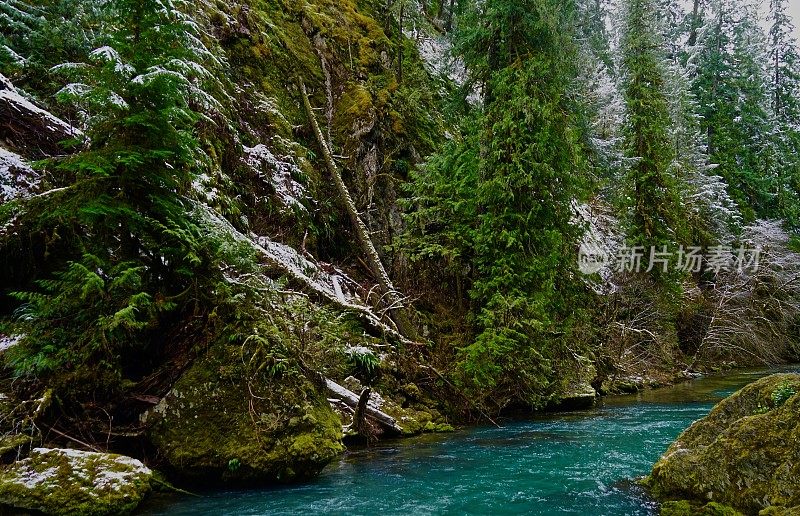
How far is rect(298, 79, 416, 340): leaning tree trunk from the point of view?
11.3 m

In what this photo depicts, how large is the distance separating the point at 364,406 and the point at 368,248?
467 centimetres

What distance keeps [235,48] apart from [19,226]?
886 centimetres

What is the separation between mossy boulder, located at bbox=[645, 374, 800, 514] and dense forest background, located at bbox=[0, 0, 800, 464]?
411cm

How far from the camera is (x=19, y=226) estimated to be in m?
6.19

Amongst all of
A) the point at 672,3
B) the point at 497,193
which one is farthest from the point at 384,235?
the point at 672,3

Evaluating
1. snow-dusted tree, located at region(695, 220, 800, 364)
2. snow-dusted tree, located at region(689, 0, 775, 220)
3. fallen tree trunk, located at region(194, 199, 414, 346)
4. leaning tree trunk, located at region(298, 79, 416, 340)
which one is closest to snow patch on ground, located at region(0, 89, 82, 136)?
fallen tree trunk, located at region(194, 199, 414, 346)

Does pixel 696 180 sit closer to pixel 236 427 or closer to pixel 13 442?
pixel 236 427

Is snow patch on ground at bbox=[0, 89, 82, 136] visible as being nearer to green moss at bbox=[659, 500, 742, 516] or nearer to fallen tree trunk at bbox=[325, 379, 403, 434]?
fallen tree trunk at bbox=[325, 379, 403, 434]

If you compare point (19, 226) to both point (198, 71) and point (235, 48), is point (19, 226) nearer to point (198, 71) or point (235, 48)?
point (198, 71)

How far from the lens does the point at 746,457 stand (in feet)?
15.4

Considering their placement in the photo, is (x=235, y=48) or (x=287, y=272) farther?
(x=235, y=48)

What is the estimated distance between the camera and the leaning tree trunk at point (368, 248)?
11.3 meters

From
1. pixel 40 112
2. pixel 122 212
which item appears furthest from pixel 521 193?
pixel 40 112

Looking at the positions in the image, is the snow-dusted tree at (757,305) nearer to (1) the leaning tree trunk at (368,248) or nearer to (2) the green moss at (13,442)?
(1) the leaning tree trunk at (368,248)
